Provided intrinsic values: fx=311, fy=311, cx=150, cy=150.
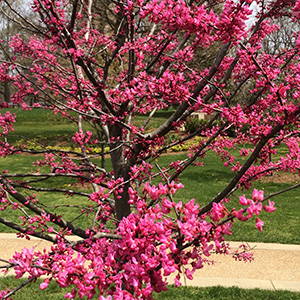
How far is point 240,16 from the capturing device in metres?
1.95

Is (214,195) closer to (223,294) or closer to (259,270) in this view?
(259,270)

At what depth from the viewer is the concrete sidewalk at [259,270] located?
4988 mm

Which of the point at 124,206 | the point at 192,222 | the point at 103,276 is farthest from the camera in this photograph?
the point at 124,206

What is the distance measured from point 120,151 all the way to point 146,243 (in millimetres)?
2051

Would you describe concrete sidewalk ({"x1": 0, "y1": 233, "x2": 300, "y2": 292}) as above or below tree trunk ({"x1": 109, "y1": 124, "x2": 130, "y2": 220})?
below

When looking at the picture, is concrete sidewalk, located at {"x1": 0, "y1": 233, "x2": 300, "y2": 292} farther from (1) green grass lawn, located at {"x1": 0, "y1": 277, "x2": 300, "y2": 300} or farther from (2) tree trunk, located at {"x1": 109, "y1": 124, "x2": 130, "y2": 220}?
(2) tree trunk, located at {"x1": 109, "y1": 124, "x2": 130, "y2": 220}

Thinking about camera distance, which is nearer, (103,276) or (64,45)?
(103,276)

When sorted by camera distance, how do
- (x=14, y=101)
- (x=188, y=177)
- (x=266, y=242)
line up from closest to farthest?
(x=14, y=101), (x=266, y=242), (x=188, y=177)

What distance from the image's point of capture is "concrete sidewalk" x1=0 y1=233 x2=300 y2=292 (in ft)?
16.4

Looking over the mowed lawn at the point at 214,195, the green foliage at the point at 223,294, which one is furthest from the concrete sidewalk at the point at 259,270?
the mowed lawn at the point at 214,195

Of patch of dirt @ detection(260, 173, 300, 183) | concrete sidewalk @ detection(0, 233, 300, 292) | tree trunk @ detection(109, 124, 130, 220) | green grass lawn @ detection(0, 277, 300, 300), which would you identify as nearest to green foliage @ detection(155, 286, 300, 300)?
green grass lawn @ detection(0, 277, 300, 300)

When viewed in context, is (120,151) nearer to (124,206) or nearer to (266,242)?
(124,206)

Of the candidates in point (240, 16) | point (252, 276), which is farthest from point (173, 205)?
point (252, 276)

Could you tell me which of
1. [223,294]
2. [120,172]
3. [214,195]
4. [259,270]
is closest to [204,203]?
[214,195]
